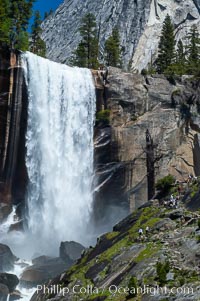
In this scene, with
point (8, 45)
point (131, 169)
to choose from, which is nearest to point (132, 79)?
point (131, 169)

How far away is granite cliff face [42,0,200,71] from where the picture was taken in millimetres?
99062

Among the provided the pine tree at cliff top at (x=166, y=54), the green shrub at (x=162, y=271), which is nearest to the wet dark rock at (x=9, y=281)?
the green shrub at (x=162, y=271)

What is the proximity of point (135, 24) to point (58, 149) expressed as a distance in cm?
5966

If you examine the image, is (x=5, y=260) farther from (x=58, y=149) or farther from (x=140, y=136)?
(x=140, y=136)

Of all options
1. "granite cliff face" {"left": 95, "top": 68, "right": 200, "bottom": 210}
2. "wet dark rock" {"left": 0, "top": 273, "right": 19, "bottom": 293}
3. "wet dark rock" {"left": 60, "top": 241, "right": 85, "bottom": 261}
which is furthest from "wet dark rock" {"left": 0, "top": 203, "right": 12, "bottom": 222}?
"wet dark rock" {"left": 0, "top": 273, "right": 19, "bottom": 293}

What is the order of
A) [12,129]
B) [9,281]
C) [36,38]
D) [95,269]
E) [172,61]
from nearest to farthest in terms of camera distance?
[95,269], [9,281], [12,129], [172,61], [36,38]

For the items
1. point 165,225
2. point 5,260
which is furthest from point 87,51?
point 165,225

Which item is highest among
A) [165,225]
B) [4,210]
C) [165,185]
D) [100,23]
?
[100,23]

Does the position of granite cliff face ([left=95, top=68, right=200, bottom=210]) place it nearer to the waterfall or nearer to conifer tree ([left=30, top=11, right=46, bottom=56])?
the waterfall

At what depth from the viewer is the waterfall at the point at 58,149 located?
5000 centimetres

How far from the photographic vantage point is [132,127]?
52000 mm

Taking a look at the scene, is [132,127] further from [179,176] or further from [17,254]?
[17,254]

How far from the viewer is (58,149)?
172 feet

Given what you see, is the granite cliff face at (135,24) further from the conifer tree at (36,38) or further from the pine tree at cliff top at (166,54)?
the conifer tree at (36,38)
